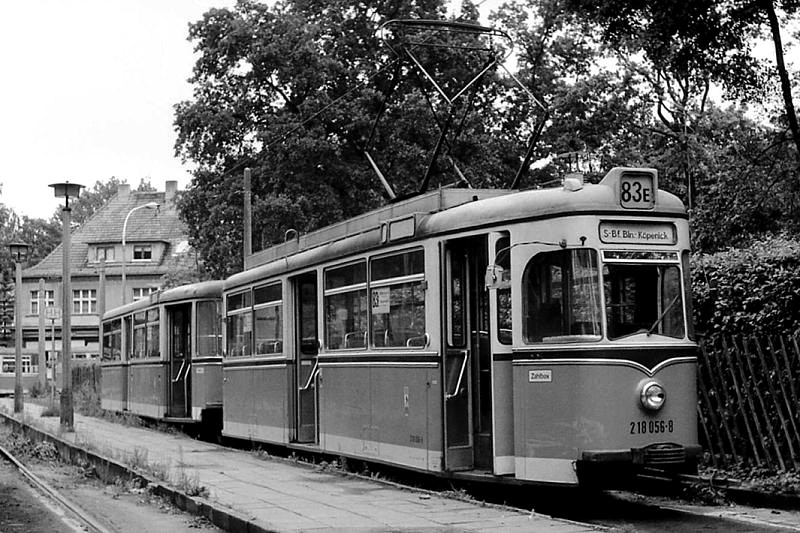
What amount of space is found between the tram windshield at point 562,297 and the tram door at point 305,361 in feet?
19.8

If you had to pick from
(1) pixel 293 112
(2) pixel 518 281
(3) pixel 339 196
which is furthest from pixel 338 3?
(2) pixel 518 281

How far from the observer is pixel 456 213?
40.7ft

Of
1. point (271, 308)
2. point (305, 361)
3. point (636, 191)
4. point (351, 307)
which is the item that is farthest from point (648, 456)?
point (271, 308)

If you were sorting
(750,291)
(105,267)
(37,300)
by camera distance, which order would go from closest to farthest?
(750,291) → (105,267) → (37,300)

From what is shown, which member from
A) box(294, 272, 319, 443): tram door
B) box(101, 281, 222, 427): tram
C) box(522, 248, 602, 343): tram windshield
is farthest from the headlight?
box(101, 281, 222, 427): tram

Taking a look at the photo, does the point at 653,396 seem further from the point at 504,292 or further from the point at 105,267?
the point at 105,267

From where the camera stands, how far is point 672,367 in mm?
11008

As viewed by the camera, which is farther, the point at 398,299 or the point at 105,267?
the point at 105,267

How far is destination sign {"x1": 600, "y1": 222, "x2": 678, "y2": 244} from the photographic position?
11141 mm

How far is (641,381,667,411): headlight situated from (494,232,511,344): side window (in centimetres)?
141

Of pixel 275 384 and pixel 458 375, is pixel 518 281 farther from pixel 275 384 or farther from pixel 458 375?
pixel 275 384

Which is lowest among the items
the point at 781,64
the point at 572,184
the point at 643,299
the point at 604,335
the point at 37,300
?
the point at 604,335

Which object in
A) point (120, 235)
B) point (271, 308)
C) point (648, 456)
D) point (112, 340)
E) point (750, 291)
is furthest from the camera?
point (120, 235)

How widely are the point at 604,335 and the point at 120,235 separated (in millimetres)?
72489
